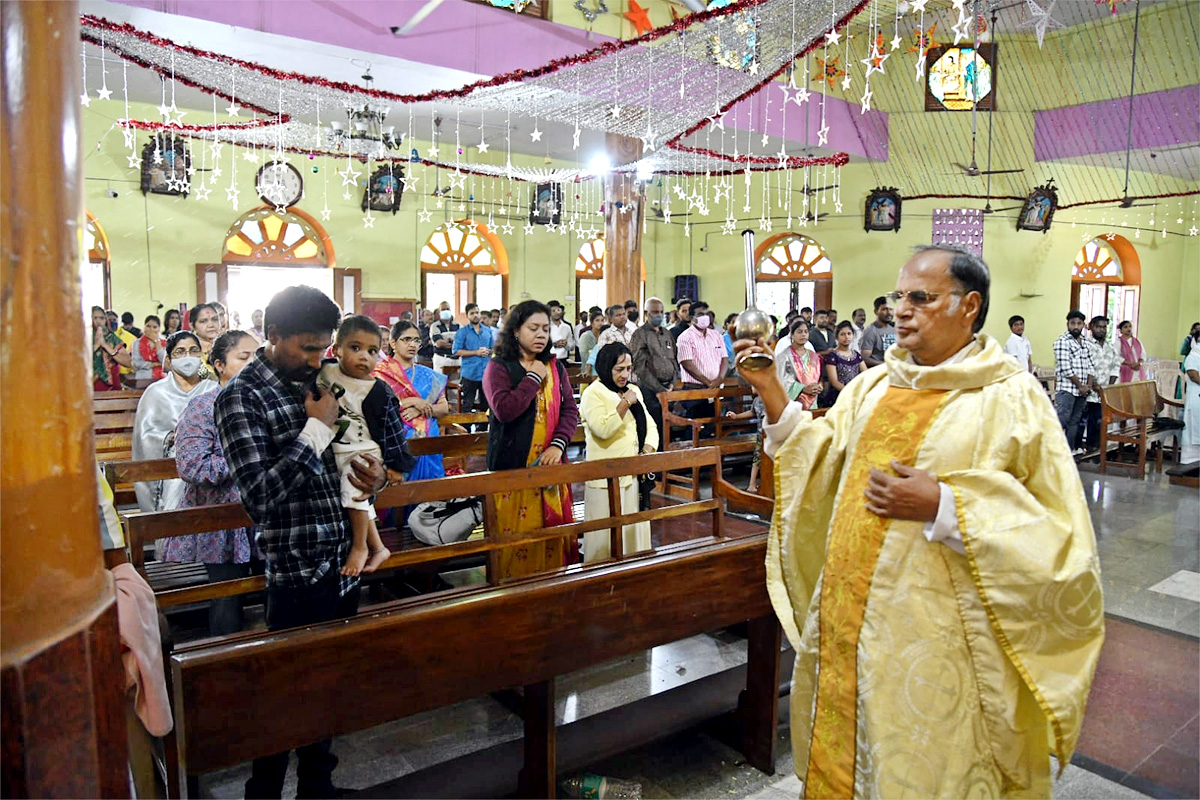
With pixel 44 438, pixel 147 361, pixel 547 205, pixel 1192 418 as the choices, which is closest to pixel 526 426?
pixel 44 438

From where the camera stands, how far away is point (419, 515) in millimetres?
3471

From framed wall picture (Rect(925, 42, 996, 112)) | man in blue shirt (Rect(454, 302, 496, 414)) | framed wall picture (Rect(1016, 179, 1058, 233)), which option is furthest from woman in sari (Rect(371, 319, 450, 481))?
framed wall picture (Rect(925, 42, 996, 112))

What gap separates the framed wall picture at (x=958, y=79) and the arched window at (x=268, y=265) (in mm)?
10320

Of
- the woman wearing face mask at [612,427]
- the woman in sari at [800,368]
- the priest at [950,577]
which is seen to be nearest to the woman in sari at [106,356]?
the woman wearing face mask at [612,427]

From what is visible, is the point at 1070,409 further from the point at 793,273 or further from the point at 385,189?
the point at 385,189

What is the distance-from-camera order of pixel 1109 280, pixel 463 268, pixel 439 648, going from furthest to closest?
1. pixel 1109 280
2. pixel 463 268
3. pixel 439 648

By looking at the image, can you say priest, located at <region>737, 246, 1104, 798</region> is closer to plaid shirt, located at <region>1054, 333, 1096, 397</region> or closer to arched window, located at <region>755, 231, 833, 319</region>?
plaid shirt, located at <region>1054, 333, 1096, 397</region>

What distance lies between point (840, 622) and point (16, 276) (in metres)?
1.74

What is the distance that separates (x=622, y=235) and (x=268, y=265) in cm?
650

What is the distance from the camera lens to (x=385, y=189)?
561 inches

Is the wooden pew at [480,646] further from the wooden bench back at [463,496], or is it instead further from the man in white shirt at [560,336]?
the man in white shirt at [560,336]

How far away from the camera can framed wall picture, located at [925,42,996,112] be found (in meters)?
13.9

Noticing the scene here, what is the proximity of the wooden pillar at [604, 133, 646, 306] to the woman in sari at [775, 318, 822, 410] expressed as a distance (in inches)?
211

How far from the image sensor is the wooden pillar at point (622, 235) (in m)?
11.3
